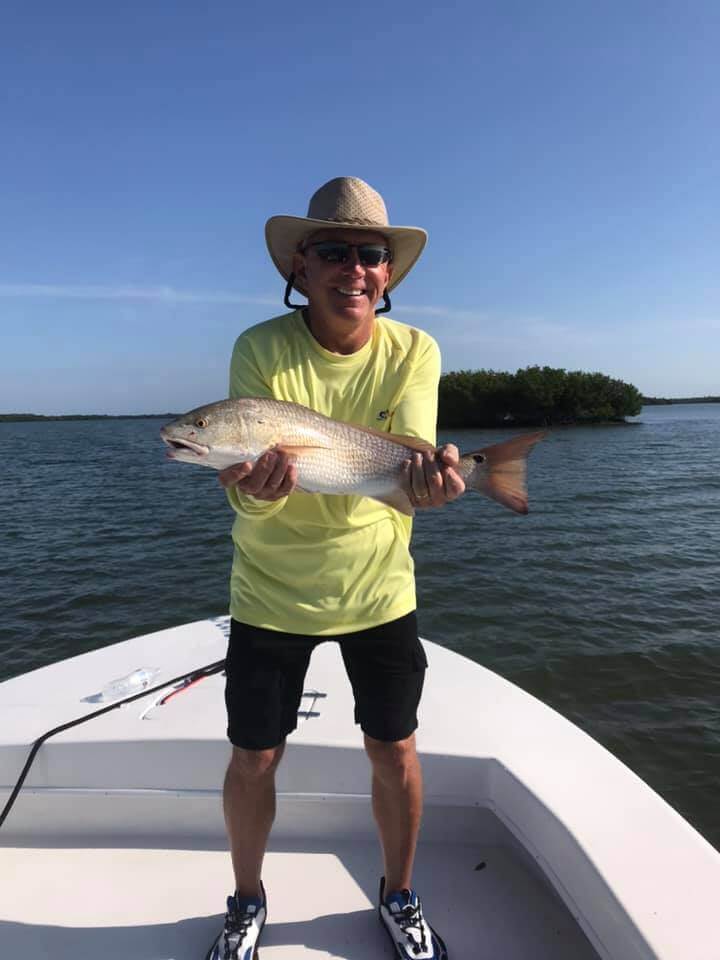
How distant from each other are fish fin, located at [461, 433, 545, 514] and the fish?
38 cm

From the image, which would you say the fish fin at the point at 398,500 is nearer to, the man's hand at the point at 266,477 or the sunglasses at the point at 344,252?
the man's hand at the point at 266,477

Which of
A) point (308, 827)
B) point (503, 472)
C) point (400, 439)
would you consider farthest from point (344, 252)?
point (308, 827)

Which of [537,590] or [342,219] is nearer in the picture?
[342,219]

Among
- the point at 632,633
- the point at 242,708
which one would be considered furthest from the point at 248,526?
the point at 632,633

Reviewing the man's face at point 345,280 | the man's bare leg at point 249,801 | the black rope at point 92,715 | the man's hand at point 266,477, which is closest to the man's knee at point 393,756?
the man's bare leg at point 249,801

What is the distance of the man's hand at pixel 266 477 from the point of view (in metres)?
2.56

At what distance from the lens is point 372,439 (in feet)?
9.22

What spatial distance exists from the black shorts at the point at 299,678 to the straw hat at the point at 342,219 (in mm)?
1702

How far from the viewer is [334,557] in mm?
2621

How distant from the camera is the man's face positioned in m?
2.70

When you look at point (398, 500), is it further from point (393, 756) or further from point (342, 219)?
point (342, 219)

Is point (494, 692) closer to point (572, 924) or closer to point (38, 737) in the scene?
point (572, 924)

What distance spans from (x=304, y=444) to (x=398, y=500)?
494 mm

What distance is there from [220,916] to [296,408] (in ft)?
8.15
